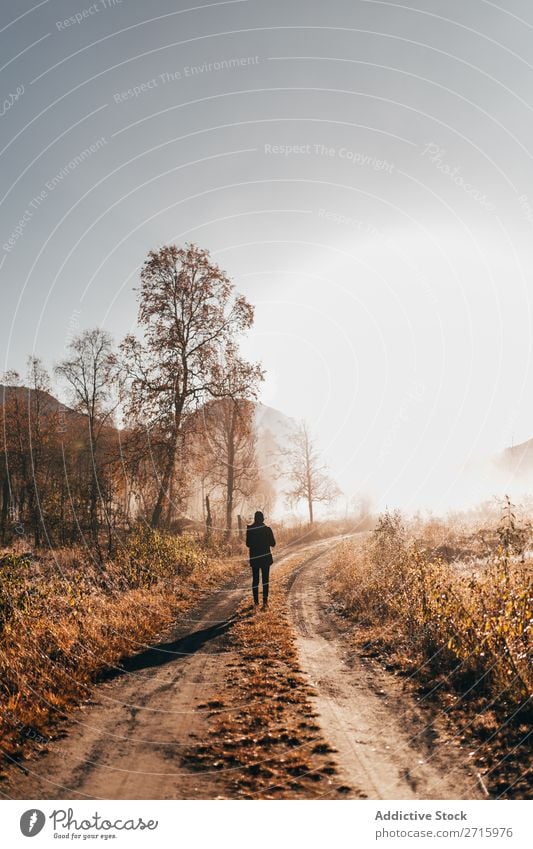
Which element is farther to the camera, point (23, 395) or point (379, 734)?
point (23, 395)

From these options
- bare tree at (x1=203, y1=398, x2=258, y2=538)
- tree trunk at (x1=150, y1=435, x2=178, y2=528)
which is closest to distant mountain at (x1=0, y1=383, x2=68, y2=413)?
bare tree at (x1=203, y1=398, x2=258, y2=538)

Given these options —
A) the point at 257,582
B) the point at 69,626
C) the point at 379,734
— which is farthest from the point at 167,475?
the point at 379,734

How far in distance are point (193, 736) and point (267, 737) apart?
81 centimetres

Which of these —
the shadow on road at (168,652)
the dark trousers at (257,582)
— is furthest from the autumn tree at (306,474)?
the shadow on road at (168,652)

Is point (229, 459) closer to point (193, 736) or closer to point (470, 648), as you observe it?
point (470, 648)

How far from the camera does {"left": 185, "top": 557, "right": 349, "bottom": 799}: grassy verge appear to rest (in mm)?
4160

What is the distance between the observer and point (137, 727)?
5.33 meters

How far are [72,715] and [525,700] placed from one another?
530 centimetres

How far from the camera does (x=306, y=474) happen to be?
48.2 meters

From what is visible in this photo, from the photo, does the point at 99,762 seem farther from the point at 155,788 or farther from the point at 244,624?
the point at 244,624

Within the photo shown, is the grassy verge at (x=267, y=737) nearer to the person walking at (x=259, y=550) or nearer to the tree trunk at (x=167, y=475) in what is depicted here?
the person walking at (x=259, y=550)

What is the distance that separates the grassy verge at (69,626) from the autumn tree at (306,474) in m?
31.5

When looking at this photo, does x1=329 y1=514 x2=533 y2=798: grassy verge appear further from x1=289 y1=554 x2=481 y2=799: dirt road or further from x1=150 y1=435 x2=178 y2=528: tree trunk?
x1=150 y1=435 x2=178 y2=528: tree trunk

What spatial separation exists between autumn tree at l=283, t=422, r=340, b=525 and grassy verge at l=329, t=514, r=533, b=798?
36.1 metres
